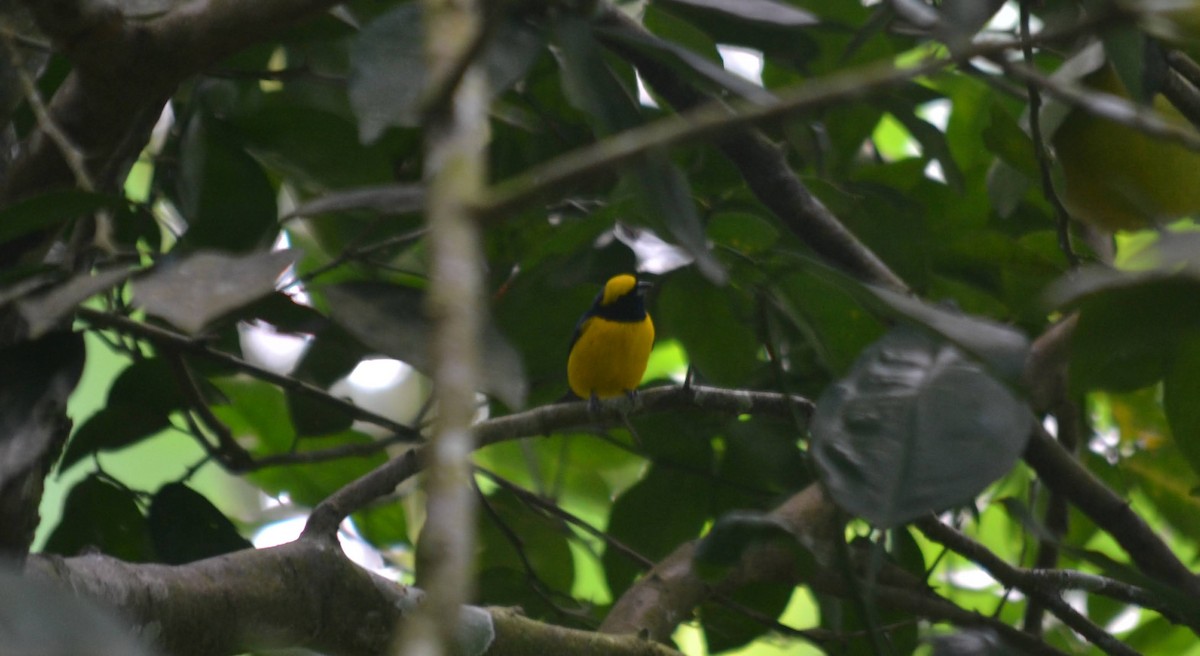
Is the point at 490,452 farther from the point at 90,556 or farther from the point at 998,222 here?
the point at 90,556

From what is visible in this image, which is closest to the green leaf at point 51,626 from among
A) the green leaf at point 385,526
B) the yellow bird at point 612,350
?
the green leaf at point 385,526

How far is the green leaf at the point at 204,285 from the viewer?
2.55ft

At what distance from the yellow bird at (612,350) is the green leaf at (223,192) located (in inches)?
47.9

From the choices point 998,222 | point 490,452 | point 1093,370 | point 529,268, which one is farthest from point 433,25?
point 490,452

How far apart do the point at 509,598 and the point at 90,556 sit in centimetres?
100

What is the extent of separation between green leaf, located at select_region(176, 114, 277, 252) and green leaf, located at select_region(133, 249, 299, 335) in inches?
27.9

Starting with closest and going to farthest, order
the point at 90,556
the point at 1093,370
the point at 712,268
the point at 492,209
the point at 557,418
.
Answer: the point at 492,209 → the point at 712,268 → the point at 90,556 → the point at 1093,370 → the point at 557,418

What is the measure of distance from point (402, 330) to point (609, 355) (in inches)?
77.4

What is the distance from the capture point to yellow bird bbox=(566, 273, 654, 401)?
2.86 meters

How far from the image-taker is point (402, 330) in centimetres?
105

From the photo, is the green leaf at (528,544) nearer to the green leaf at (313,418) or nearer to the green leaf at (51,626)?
the green leaf at (313,418)

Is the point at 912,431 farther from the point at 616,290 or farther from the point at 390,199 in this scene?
the point at 616,290

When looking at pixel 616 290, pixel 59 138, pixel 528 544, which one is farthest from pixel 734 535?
pixel 616 290

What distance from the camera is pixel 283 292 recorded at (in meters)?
1.21
